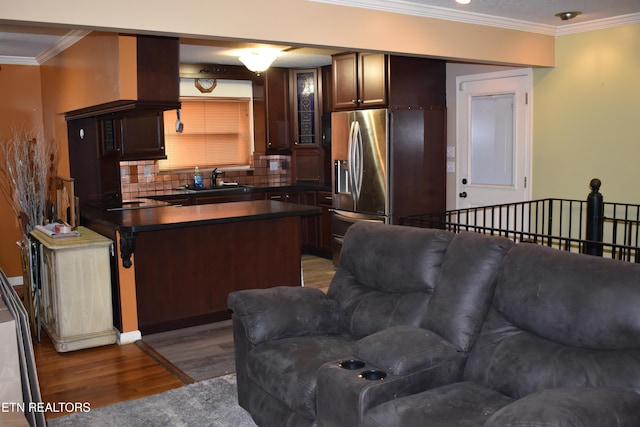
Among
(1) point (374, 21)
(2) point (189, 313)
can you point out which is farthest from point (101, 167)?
(1) point (374, 21)

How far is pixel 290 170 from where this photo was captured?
8234 mm

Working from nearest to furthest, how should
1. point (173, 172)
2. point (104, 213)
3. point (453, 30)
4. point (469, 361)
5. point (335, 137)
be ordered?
point (469, 361), point (453, 30), point (104, 213), point (335, 137), point (173, 172)

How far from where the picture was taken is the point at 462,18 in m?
4.97

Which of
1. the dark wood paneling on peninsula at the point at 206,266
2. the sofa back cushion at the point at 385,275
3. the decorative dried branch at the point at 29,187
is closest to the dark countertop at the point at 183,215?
the dark wood paneling on peninsula at the point at 206,266

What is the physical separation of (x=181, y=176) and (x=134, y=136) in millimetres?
1440

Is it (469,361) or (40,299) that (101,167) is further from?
(469,361)

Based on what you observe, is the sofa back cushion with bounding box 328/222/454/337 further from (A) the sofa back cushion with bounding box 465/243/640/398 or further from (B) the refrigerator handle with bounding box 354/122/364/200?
(B) the refrigerator handle with bounding box 354/122/364/200

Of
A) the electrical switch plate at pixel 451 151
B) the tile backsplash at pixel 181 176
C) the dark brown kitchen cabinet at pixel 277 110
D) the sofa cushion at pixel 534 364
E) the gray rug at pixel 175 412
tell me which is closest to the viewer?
the sofa cushion at pixel 534 364

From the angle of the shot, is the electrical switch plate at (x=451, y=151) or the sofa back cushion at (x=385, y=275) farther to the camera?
the electrical switch plate at (x=451, y=151)

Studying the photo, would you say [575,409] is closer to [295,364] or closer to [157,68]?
[295,364]

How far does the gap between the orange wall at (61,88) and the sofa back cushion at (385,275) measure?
195cm

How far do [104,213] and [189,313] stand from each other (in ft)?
3.72

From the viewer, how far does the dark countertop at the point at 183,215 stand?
4.50m

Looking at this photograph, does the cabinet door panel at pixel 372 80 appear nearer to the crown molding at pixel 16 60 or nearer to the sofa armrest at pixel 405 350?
the crown molding at pixel 16 60
